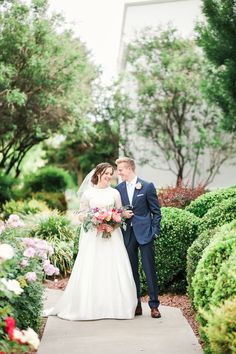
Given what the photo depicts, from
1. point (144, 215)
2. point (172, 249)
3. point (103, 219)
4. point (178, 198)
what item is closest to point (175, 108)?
point (178, 198)

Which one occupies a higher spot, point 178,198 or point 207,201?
point 207,201

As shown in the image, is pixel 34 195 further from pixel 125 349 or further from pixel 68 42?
pixel 125 349

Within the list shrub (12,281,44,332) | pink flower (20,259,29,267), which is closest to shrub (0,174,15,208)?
shrub (12,281,44,332)

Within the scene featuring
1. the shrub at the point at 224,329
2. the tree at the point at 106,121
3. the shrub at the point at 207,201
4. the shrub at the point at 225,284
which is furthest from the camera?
the tree at the point at 106,121

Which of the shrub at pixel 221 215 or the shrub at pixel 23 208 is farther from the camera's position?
the shrub at pixel 23 208

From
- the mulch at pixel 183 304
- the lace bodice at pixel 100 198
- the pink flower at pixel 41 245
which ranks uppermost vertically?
the lace bodice at pixel 100 198

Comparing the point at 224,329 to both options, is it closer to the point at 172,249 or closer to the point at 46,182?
the point at 172,249

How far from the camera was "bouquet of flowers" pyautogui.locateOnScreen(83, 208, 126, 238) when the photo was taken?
8508 millimetres

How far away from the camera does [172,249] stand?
1030cm

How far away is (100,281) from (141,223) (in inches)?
39.5

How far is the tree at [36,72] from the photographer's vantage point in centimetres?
1858

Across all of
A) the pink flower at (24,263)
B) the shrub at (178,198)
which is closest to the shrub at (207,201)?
the shrub at (178,198)

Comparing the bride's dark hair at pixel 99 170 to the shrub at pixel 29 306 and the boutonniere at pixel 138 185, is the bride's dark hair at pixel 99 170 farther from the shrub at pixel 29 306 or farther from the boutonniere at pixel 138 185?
the shrub at pixel 29 306

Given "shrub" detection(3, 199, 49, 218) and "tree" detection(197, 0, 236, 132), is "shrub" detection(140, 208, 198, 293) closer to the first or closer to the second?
"tree" detection(197, 0, 236, 132)
